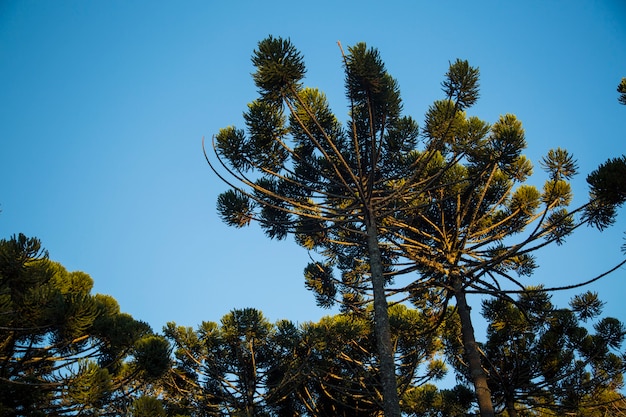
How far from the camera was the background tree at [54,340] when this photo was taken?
7309mm

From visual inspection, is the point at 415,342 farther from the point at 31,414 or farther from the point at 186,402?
the point at 31,414

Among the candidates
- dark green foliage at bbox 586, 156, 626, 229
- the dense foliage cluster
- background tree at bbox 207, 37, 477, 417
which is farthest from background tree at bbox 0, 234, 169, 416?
dark green foliage at bbox 586, 156, 626, 229

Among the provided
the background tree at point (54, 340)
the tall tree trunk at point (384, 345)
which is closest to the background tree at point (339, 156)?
the tall tree trunk at point (384, 345)

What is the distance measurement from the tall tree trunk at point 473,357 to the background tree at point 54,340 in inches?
227

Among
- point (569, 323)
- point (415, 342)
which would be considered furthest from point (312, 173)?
point (569, 323)

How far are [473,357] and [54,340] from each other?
8.81 meters

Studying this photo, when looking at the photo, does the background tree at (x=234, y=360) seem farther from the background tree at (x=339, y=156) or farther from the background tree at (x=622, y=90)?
the background tree at (x=622, y=90)

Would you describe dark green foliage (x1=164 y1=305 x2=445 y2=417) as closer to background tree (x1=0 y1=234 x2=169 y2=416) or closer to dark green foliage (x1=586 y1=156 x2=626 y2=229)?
background tree (x1=0 y1=234 x2=169 y2=416)

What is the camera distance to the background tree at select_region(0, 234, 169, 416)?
7309 millimetres

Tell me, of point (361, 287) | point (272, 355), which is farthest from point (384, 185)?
point (272, 355)

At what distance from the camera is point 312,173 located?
9.53 metres

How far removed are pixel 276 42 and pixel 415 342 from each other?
26.9ft

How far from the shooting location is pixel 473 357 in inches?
343

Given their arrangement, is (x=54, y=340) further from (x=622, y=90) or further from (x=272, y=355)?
(x=622, y=90)
